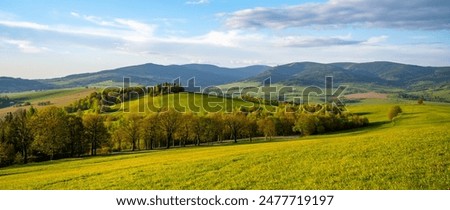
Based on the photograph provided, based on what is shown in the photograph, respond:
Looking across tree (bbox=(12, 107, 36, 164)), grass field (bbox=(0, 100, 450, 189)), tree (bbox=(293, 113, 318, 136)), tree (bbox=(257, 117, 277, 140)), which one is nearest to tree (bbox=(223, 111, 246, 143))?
tree (bbox=(257, 117, 277, 140))

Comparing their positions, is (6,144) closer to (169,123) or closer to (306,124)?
(169,123)

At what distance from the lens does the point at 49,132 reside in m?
92.2

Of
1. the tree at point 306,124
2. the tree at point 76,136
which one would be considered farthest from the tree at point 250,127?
the tree at point 76,136

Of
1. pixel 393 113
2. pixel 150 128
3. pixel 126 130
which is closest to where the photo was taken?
pixel 150 128

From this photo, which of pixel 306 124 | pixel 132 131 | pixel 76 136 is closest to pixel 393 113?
pixel 306 124

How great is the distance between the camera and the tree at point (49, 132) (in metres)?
91.8

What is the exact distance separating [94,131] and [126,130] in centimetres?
1408

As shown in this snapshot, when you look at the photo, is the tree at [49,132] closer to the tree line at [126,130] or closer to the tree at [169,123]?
the tree line at [126,130]

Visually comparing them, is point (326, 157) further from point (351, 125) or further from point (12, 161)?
point (351, 125)

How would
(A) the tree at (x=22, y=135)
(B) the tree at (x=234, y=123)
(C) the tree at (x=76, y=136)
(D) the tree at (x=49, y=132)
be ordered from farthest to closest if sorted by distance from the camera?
(B) the tree at (x=234, y=123) < (C) the tree at (x=76, y=136) < (A) the tree at (x=22, y=135) < (D) the tree at (x=49, y=132)

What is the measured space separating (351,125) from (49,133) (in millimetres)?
113855

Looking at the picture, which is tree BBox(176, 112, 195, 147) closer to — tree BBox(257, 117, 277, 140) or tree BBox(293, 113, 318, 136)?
tree BBox(257, 117, 277, 140)

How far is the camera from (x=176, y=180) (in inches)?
1156
